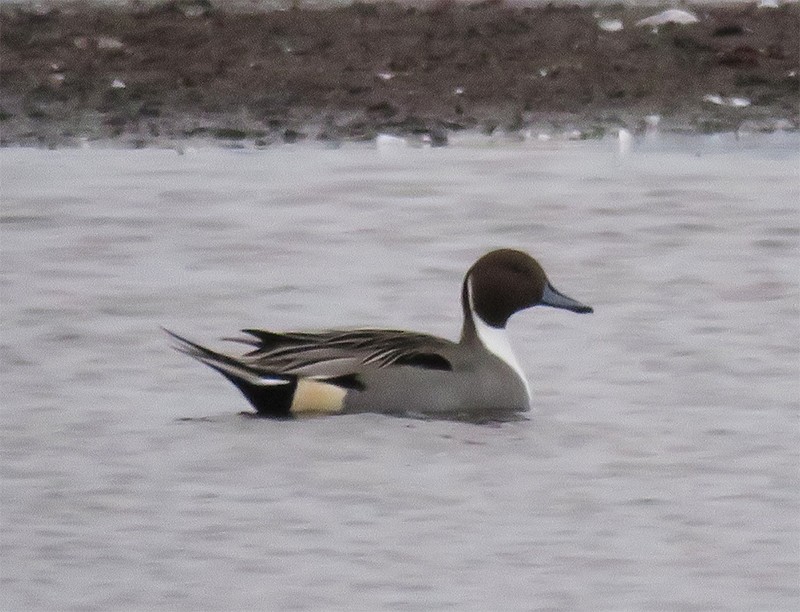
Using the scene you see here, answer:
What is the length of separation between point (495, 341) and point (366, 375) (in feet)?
1.92

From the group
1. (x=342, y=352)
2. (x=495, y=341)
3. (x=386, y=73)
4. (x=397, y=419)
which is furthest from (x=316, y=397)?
(x=386, y=73)

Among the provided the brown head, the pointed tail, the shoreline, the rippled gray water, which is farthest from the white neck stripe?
the shoreline

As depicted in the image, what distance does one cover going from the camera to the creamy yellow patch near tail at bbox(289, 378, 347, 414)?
795cm

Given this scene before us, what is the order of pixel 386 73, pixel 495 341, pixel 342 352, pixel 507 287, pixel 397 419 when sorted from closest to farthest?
pixel 397 419 < pixel 342 352 < pixel 495 341 < pixel 507 287 < pixel 386 73

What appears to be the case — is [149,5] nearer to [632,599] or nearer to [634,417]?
A: [634,417]

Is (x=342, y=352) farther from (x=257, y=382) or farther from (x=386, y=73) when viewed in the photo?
(x=386, y=73)

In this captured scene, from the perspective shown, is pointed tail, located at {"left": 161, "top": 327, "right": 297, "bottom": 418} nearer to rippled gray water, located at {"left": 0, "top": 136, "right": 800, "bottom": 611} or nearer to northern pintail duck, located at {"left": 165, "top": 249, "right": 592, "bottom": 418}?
northern pintail duck, located at {"left": 165, "top": 249, "right": 592, "bottom": 418}

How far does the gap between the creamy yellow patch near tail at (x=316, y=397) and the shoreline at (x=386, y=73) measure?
5263mm

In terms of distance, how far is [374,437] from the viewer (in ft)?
24.8

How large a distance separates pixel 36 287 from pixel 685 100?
5074 mm

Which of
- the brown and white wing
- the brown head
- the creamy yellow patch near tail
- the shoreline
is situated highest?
the shoreline

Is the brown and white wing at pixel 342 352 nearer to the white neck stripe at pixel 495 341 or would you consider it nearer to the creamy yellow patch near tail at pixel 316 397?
the creamy yellow patch near tail at pixel 316 397

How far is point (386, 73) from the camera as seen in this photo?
1402 cm

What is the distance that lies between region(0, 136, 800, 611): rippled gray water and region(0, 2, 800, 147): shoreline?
1.38 feet
